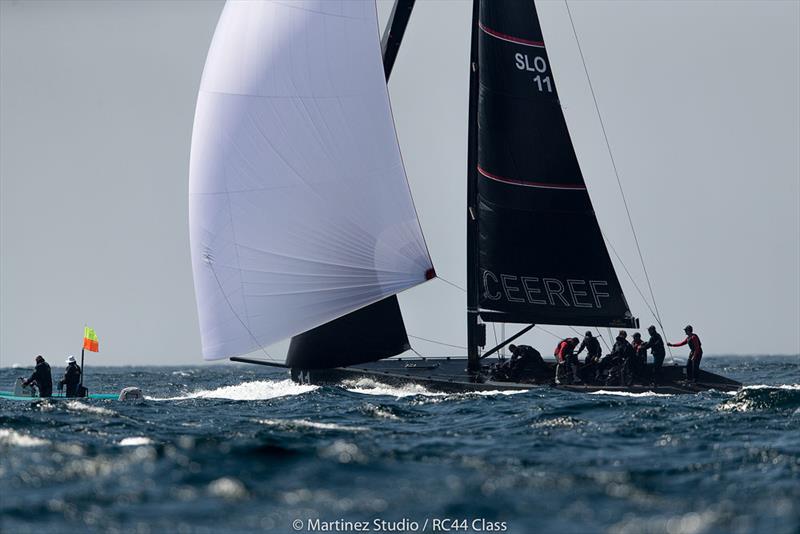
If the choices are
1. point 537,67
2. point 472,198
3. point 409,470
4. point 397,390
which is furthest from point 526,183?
point 409,470

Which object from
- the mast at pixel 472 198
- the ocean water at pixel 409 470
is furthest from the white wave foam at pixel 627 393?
the mast at pixel 472 198

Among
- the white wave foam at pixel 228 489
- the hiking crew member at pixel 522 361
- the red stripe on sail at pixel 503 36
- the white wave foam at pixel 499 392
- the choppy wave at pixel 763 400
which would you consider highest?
the red stripe on sail at pixel 503 36

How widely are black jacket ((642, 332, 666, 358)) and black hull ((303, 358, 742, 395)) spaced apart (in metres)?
0.34

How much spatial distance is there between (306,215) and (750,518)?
15.2 meters

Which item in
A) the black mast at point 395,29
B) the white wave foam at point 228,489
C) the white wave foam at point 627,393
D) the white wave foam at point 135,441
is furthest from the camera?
the black mast at point 395,29

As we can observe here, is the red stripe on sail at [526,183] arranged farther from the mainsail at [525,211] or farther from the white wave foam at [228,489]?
the white wave foam at [228,489]

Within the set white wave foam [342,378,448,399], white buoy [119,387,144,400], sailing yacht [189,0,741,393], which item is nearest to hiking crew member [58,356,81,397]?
white buoy [119,387,144,400]

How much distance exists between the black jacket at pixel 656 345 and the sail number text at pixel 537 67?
663 cm

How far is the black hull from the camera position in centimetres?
2452

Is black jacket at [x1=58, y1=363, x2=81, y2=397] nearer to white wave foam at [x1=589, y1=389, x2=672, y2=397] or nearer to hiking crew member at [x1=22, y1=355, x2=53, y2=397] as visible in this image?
hiking crew member at [x1=22, y1=355, x2=53, y2=397]

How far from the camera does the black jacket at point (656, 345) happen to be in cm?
2534

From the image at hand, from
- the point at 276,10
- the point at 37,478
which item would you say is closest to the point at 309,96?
the point at 276,10

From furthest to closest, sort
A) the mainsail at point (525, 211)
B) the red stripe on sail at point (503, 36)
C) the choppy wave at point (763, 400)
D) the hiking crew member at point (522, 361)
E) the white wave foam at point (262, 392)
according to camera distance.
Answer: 1. the red stripe on sail at point (503, 36)
2. the mainsail at point (525, 211)
3. the white wave foam at point (262, 392)
4. the hiking crew member at point (522, 361)
5. the choppy wave at point (763, 400)

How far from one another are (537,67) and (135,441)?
15.9m
